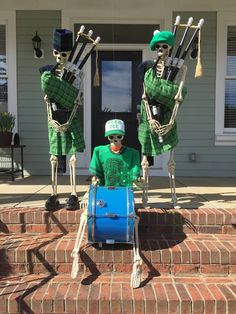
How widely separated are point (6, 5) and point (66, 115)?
3094 mm

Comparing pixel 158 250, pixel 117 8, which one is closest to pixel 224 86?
pixel 117 8

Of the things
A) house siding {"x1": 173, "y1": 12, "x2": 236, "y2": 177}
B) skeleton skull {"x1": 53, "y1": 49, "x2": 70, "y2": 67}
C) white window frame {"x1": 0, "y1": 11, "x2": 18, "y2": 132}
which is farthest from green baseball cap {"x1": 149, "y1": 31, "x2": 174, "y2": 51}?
white window frame {"x1": 0, "y1": 11, "x2": 18, "y2": 132}

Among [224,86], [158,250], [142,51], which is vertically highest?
[142,51]

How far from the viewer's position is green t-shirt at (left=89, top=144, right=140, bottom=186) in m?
3.49

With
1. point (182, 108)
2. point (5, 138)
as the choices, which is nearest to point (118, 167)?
point (5, 138)

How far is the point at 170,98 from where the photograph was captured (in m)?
3.74

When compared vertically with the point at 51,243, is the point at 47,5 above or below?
above

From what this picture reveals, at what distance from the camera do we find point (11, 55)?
20.2ft

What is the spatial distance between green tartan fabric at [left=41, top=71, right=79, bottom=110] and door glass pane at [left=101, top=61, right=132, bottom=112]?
251cm

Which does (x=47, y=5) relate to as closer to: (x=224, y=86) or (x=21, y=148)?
(x=21, y=148)

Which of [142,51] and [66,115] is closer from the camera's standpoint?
[66,115]

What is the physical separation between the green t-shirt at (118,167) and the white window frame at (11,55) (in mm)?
3043

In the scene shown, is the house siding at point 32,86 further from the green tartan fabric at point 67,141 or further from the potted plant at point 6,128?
the green tartan fabric at point 67,141

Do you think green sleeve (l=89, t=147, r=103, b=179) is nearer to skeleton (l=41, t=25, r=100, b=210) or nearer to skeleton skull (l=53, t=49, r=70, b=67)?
skeleton (l=41, t=25, r=100, b=210)
